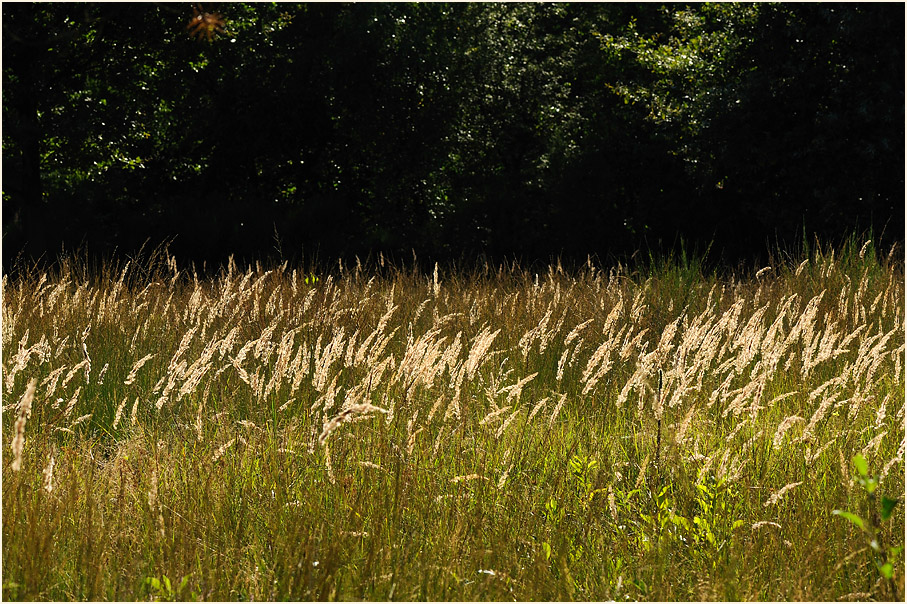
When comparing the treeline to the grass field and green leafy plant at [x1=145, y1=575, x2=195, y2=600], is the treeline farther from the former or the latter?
green leafy plant at [x1=145, y1=575, x2=195, y2=600]

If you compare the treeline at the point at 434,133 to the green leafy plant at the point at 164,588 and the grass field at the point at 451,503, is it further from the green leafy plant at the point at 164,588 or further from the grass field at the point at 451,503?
Answer: the green leafy plant at the point at 164,588

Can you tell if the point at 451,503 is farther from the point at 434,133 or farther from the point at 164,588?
the point at 434,133

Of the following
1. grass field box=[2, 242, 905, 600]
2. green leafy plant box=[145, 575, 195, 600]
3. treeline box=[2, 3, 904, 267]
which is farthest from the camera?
treeline box=[2, 3, 904, 267]

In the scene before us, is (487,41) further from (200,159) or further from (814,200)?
(814,200)

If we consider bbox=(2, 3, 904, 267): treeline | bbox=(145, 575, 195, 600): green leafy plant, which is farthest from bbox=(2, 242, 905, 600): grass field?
bbox=(2, 3, 904, 267): treeline

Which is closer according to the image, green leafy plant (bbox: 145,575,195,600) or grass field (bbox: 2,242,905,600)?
green leafy plant (bbox: 145,575,195,600)

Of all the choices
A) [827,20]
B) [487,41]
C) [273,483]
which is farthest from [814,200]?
[273,483]

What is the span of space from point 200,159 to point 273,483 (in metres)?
15.6

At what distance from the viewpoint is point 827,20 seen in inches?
503

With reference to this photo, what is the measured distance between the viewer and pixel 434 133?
16828 mm

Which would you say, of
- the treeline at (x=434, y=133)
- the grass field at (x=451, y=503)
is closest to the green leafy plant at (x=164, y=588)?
the grass field at (x=451, y=503)

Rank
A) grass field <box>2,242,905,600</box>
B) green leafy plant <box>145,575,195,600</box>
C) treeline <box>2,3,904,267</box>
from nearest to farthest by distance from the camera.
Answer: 1. green leafy plant <box>145,575,195,600</box>
2. grass field <box>2,242,905,600</box>
3. treeline <box>2,3,904,267</box>

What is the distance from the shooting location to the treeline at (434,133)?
43.2 ft

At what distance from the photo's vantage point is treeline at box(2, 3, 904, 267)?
43.2ft
